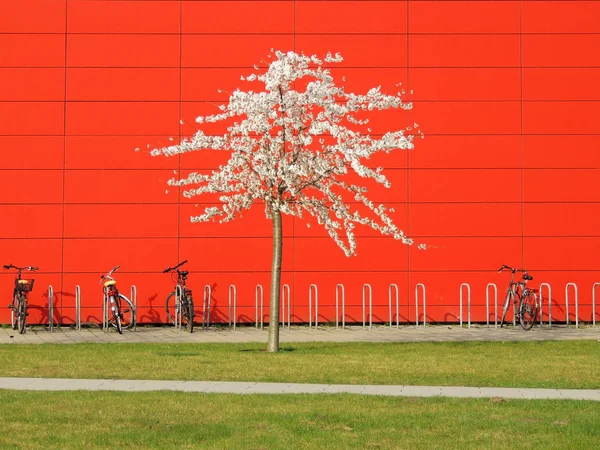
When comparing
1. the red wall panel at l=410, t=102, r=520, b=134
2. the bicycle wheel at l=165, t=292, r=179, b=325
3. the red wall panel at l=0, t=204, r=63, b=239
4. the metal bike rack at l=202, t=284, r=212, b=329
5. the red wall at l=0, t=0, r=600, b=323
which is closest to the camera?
the metal bike rack at l=202, t=284, r=212, b=329

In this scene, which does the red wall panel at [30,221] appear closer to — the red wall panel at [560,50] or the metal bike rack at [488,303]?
the metal bike rack at [488,303]

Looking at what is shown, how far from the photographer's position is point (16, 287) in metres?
23.0

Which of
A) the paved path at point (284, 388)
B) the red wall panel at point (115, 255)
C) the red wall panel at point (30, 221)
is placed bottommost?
the paved path at point (284, 388)

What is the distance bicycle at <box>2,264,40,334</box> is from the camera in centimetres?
2262

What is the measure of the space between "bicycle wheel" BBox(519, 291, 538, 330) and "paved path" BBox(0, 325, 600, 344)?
0.20 metres

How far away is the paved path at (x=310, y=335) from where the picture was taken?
20891mm

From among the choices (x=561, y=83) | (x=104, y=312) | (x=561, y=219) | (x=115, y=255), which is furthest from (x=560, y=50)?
(x=104, y=312)

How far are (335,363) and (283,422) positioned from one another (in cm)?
558

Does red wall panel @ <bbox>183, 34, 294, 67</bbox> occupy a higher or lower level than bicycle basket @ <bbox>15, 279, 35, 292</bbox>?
higher

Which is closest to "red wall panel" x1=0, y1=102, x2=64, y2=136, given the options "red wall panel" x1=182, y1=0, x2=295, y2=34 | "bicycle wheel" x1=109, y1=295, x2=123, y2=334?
"red wall panel" x1=182, y1=0, x2=295, y2=34

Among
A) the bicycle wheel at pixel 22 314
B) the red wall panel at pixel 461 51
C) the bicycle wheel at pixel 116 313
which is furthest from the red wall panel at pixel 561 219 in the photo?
the bicycle wheel at pixel 22 314

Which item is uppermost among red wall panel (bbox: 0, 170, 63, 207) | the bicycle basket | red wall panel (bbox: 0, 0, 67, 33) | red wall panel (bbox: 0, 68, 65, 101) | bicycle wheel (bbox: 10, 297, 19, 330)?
red wall panel (bbox: 0, 0, 67, 33)

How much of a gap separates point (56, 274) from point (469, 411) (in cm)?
1560

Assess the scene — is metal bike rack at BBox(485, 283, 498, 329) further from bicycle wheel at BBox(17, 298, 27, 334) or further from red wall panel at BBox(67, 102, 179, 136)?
bicycle wheel at BBox(17, 298, 27, 334)
